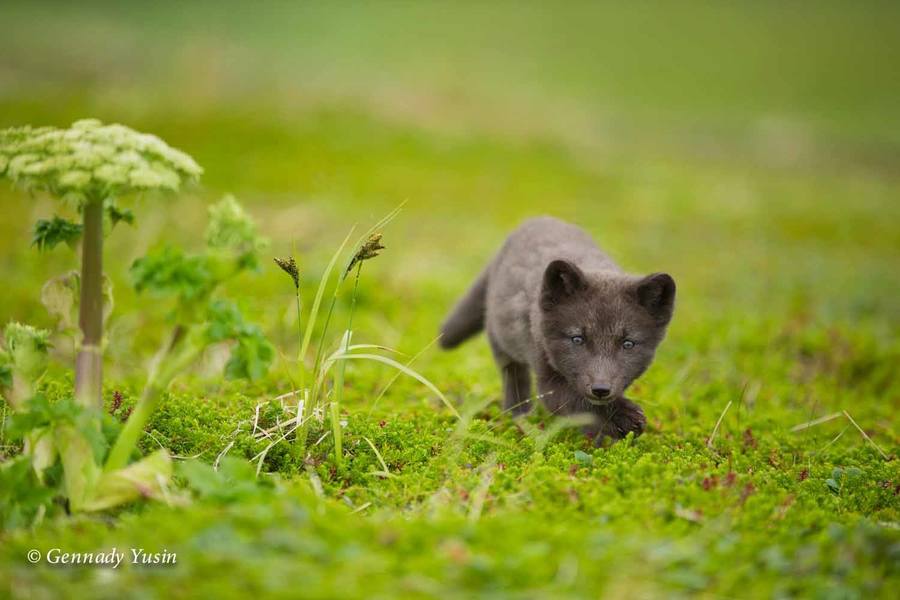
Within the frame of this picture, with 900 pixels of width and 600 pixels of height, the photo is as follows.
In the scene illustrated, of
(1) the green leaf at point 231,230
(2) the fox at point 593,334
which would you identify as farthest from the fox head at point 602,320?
→ (1) the green leaf at point 231,230

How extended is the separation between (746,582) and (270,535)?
1.71 meters

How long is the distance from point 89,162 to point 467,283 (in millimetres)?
6862

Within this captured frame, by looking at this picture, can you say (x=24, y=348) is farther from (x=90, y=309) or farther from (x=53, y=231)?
(x=53, y=231)

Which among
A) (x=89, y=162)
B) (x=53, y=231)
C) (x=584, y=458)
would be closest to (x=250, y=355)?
(x=89, y=162)

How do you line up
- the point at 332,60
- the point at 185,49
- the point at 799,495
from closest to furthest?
the point at 799,495 → the point at 185,49 → the point at 332,60

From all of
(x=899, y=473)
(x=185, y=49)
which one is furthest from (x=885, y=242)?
(x=185, y=49)

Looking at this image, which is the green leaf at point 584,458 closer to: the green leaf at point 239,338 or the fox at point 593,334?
the fox at point 593,334

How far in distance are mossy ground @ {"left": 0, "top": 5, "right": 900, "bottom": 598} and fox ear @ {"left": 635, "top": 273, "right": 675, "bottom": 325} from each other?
0.75m

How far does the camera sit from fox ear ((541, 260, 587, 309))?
178 inches

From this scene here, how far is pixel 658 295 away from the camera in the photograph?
4.59 m

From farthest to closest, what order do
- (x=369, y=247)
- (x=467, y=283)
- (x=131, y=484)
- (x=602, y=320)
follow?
(x=467, y=283) < (x=602, y=320) < (x=369, y=247) < (x=131, y=484)

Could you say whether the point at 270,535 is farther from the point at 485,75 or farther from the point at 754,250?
the point at 485,75

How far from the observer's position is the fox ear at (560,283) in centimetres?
451

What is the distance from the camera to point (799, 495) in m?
3.90
